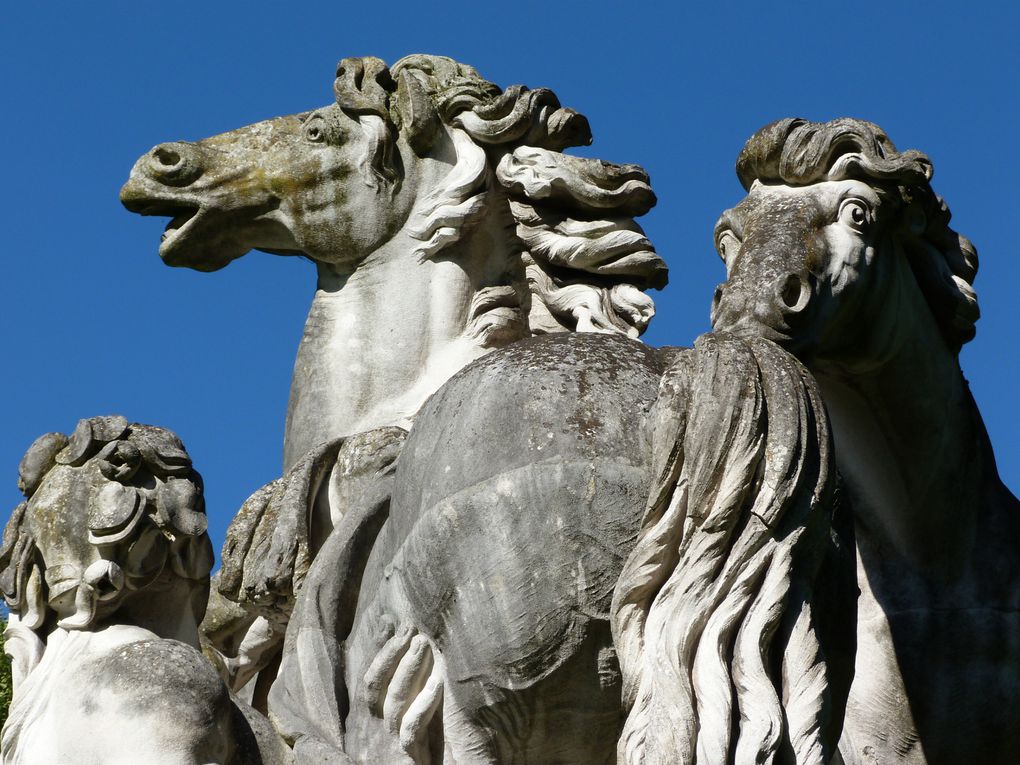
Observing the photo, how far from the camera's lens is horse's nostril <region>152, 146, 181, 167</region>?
9.30 m

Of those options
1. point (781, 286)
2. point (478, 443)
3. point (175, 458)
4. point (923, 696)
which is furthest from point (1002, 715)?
point (175, 458)

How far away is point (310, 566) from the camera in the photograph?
7.71 metres

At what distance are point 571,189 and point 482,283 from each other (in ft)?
1.38

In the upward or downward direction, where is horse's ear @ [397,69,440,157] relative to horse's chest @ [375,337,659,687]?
upward

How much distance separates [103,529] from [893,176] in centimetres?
241

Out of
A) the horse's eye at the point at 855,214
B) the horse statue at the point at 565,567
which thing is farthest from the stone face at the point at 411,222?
the horse's eye at the point at 855,214

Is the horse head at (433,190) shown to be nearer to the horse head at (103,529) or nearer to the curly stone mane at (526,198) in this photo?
the curly stone mane at (526,198)

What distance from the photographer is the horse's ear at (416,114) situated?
9094mm

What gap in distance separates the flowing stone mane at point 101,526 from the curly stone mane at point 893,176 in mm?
1852

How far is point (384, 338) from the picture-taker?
28.8 feet

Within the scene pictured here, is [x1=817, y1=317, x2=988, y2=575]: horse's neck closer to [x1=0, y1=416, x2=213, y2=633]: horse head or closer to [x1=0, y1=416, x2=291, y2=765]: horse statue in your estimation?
[x1=0, y1=416, x2=291, y2=765]: horse statue

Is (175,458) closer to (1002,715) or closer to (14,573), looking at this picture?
(14,573)

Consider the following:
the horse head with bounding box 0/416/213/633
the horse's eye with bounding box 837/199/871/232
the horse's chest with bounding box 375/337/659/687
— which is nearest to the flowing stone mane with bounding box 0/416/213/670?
the horse head with bounding box 0/416/213/633

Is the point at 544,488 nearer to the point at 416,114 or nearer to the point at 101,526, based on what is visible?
the point at 101,526
